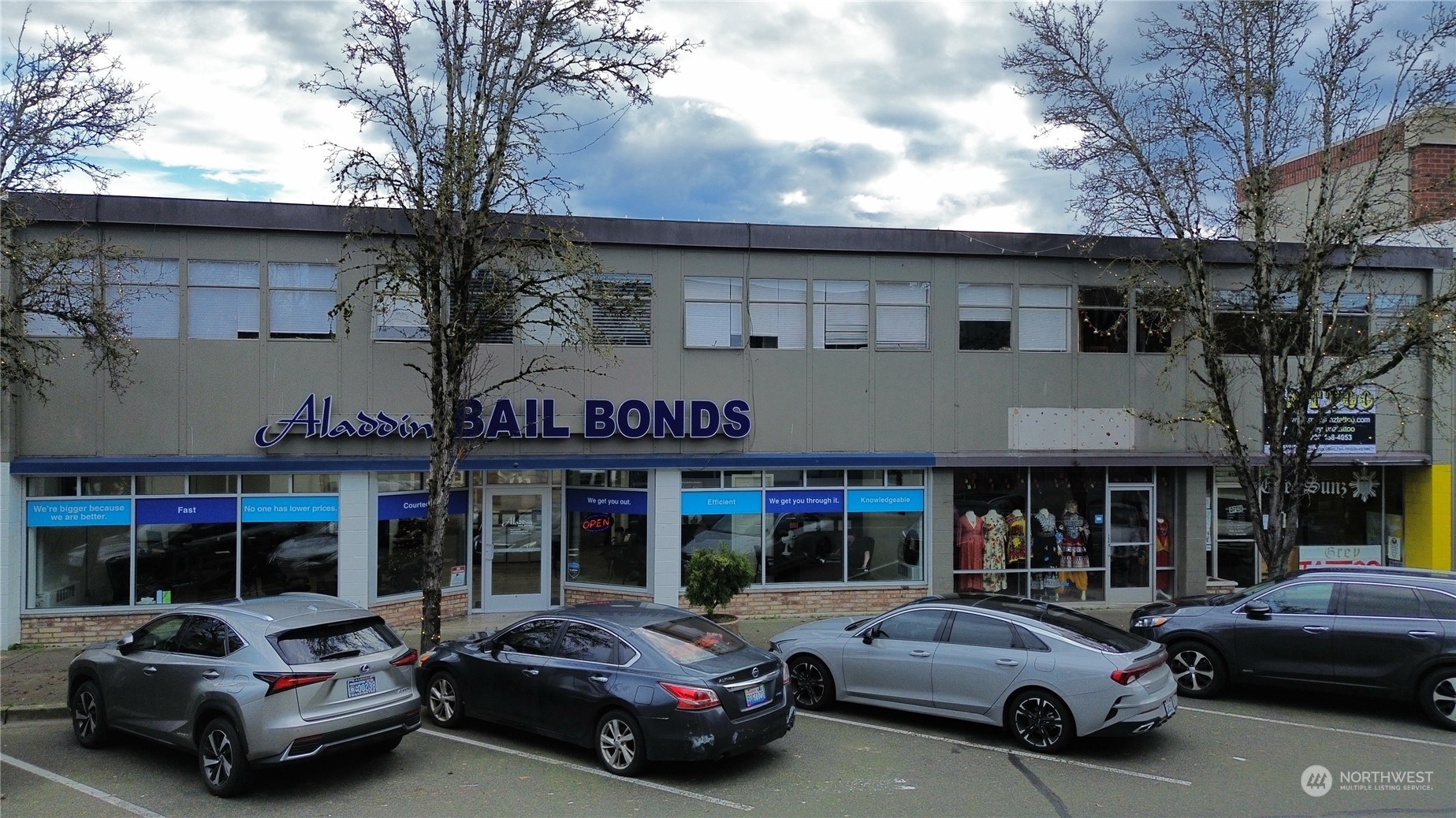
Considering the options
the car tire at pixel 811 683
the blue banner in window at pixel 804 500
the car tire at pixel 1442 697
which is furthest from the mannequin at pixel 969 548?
the car tire at pixel 1442 697

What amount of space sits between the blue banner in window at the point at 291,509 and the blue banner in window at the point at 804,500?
6.72m

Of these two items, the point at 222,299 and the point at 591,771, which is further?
the point at 222,299

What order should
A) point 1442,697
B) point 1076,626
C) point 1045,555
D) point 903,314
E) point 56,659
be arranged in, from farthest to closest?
point 1045,555 < point 903,314 < point 56,659 < point 1442,697 < point 1076,626

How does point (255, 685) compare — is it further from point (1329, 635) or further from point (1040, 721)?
point (1329, 635)

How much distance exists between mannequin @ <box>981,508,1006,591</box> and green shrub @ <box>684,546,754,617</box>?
522 centimetres

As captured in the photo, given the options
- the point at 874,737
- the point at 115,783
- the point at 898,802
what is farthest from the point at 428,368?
the point at 898,802

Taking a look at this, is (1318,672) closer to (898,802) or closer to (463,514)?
(898,802)

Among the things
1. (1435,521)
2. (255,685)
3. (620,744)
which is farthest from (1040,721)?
(1435,521)

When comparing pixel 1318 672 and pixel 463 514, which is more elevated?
pixel 463 514

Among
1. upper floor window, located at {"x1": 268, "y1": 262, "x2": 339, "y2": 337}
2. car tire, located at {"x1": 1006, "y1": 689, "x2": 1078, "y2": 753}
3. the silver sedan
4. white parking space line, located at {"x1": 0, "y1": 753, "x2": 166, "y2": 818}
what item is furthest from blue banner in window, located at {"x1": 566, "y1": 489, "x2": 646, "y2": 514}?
white parking space line, located at {"x1": 0, "y1": 753, "x2": 166, "y2": 818}

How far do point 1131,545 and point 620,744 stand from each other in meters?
12.0

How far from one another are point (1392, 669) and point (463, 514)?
41.5 feet

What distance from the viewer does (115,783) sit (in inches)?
324

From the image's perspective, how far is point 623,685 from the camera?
8320 mm
